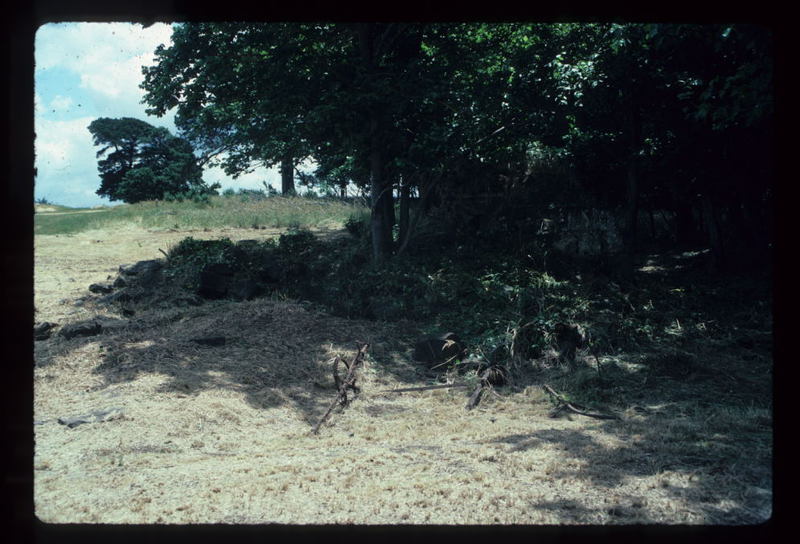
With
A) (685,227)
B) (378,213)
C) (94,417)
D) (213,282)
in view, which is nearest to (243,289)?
(213,282)

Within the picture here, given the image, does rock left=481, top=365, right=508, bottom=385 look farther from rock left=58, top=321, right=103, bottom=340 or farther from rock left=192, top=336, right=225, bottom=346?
rock left=58, top=321, right=103, bottom=340

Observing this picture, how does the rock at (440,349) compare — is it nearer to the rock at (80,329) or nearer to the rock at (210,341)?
the rock at (210,341)

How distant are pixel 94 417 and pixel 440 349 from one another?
4331mm

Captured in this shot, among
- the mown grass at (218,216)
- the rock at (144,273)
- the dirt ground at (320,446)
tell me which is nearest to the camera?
the dirt ground at (320,446)

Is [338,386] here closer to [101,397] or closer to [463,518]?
[101,397]

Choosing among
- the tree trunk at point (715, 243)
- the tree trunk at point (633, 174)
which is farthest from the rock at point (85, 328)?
the tree trunk at point (715, 243)

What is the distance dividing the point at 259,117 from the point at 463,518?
10.5 meters

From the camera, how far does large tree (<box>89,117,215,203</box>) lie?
2852 centimetres

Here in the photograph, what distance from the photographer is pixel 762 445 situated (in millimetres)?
4762

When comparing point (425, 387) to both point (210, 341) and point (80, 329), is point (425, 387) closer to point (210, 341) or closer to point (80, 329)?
point (210, 341)

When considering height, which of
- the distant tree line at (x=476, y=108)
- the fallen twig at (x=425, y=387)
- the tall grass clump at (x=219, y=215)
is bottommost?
the fallen twig at (x=425, y=387)

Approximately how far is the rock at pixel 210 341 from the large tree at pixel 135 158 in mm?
19437

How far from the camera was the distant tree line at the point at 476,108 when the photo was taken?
10.9 meters

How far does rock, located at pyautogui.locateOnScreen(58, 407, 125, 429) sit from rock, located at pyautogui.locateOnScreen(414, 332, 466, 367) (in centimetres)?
399
